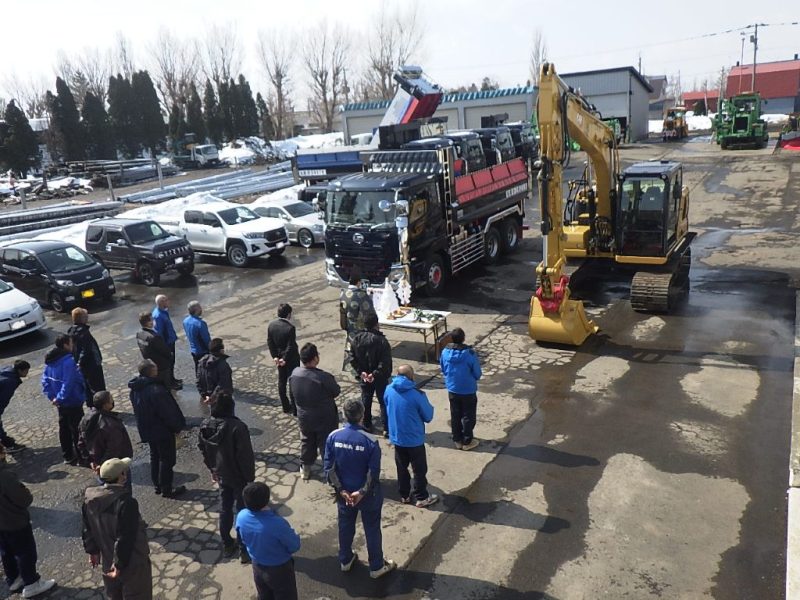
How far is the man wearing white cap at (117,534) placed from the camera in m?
4.64

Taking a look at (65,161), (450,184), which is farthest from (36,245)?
(65,161)

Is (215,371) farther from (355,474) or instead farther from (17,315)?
(17,315)

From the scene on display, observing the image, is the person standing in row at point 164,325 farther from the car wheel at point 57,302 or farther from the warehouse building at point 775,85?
the warehouse building at point 775,85

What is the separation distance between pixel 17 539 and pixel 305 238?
50.7 ft

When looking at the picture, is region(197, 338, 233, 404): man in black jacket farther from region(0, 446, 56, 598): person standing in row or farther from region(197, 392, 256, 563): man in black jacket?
region(0, 446, 56, 598): person standing in row

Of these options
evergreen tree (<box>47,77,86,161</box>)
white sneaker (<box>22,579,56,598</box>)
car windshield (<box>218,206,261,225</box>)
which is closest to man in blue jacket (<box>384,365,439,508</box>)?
white sneaker (<box>22,579,56,598</box>)

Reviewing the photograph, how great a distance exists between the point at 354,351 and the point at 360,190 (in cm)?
615

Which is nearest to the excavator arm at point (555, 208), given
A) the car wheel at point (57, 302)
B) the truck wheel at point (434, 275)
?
the truck wheel at point (434, 275)

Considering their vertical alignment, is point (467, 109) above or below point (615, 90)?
below

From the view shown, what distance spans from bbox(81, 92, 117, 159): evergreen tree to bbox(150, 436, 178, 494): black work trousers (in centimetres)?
5024

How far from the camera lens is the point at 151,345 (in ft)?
28.7

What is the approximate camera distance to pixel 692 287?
13.5m

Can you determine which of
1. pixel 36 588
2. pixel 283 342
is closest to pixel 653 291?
pixel 283 342

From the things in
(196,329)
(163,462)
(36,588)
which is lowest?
(36,588)
